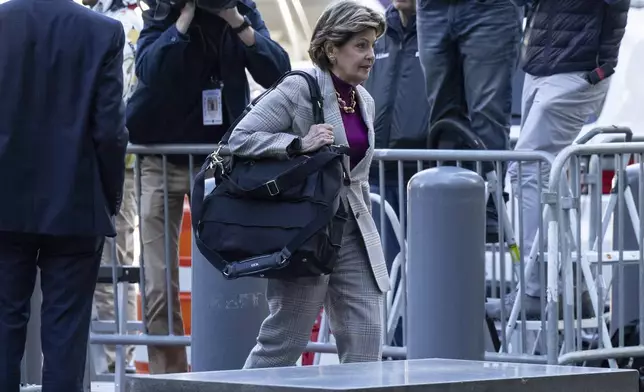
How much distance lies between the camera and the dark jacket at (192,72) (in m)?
7.77

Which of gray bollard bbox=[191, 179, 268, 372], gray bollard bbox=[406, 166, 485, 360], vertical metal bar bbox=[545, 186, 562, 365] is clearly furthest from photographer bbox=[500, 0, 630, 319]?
gray bollard bbox=[191, 179, 268, 372]

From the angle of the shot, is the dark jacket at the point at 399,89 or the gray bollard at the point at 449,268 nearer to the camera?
the gray bollard at the point at 449,268

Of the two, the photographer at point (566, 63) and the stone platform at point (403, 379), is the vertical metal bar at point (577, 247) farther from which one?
the stone platform at point (403, 379)

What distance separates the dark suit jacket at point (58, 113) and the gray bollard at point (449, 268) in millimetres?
1295

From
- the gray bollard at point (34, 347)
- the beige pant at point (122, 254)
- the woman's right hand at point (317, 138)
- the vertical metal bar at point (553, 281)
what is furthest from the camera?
the beige pant at point (122, 254)

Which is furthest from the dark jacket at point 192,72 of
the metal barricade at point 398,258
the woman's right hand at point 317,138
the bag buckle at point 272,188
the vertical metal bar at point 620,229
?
the bag buckle at point 272,188

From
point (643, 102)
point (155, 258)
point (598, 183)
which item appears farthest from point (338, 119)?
point (643, 102)

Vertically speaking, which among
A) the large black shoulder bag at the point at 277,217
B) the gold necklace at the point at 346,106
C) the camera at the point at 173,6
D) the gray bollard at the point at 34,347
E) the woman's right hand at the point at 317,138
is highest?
the camera at the point at 173,6

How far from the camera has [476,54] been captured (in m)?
7.80

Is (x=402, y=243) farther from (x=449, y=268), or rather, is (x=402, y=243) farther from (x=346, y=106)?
(x=346, y=106)

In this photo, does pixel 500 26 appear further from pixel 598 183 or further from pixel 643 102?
pixel 643 102

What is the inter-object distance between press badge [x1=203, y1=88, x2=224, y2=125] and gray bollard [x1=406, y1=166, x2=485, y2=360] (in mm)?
1769

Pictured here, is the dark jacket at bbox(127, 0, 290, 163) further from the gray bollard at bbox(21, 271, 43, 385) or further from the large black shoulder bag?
the large black shoulder bag

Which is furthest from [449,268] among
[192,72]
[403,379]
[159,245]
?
[403,379]
